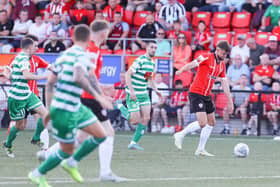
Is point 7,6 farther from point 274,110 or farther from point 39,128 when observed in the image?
point 39,128

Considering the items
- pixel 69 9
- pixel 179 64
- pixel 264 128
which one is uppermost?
pixel 69 9

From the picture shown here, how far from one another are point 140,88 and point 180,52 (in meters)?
6.28

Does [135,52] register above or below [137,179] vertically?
above

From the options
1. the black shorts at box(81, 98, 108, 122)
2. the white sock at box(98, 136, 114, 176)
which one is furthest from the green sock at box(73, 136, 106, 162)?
the black shorts at box(81, 98, 108, 122)

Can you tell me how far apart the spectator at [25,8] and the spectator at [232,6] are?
20.7 ft

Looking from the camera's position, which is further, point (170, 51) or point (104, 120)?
point (170, 51)

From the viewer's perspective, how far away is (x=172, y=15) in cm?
2175

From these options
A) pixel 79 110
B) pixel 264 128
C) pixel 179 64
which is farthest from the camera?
pixel 179 64

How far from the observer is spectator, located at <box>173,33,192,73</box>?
20.5 meters

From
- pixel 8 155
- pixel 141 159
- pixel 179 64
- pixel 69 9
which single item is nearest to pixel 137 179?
pixel 141 159

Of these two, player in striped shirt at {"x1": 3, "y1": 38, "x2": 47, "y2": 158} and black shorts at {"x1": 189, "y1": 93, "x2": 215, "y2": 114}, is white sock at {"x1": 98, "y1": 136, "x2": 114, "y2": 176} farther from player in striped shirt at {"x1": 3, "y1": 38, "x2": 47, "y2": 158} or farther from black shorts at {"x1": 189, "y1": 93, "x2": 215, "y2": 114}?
black shorts at {"x1": 189, "y1": 93, "x2": 215, "y2": 114}

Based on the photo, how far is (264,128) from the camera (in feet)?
61.9

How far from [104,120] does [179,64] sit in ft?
35.6

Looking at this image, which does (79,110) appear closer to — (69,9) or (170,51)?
(170,51)
